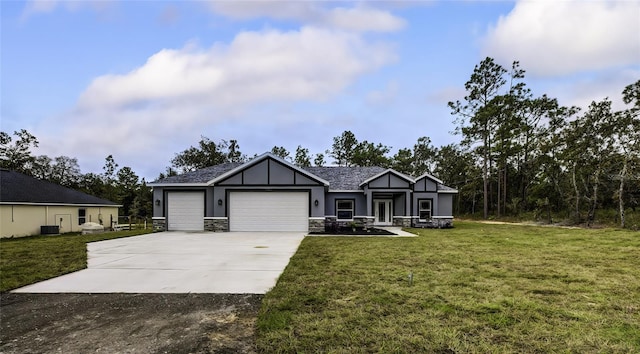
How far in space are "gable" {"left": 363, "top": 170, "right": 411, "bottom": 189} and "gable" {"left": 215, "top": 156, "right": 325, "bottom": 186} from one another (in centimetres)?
421

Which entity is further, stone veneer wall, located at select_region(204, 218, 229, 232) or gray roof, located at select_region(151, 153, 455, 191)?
gray roof, located at select_region(151, 153, 455, 191)

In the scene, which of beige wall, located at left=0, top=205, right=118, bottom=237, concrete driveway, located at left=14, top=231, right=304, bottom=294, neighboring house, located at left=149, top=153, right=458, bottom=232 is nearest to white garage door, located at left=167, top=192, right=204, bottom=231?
neighboring house, located at left=149, top=153, right=458, bottom=232

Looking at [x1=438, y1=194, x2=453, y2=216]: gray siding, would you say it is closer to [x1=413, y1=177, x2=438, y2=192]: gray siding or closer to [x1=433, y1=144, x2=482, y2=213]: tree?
[x1=413, y1=177, x2=438, y2=192]: gray siding

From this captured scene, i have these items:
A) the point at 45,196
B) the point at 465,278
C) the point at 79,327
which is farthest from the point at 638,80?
the point at 45,196

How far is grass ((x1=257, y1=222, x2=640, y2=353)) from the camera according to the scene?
3383 millimetres

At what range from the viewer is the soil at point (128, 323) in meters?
3.29

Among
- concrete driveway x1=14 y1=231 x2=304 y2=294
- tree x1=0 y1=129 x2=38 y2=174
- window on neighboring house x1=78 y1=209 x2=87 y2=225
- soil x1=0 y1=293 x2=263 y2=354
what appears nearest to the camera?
soil x1=0 y1=293 x2=263 y2=354

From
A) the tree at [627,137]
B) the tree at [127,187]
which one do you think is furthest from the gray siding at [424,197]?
the tree at [127,187]

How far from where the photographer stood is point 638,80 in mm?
17828

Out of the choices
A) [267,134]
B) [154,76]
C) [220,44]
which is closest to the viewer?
[220,44]

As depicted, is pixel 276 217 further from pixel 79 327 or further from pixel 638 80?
pixel 638 80

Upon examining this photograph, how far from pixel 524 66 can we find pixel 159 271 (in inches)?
1322

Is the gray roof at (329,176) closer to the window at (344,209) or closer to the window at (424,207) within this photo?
the window at (344,209)

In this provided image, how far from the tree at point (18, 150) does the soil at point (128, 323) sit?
40.6 metres
